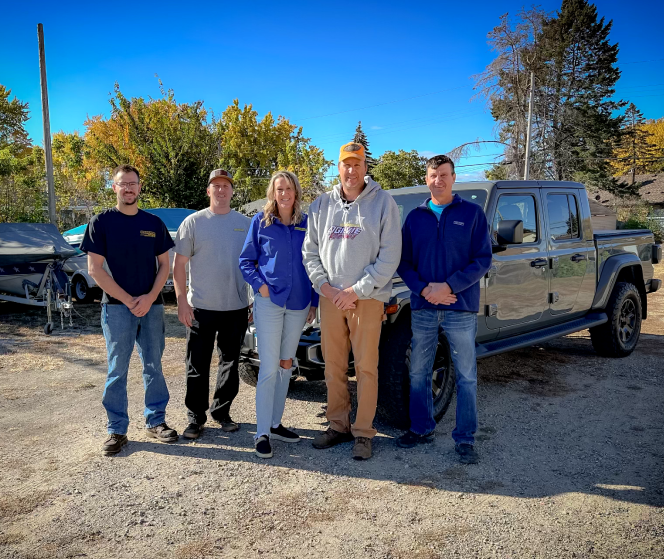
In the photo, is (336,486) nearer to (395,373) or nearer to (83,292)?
(395,373)

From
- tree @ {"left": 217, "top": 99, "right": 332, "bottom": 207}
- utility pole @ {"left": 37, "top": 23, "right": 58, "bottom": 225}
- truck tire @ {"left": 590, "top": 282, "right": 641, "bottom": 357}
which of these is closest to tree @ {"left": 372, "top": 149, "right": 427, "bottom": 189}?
tree @ {"left": 217, "top": 99, "right": 332, "bottom": 207}

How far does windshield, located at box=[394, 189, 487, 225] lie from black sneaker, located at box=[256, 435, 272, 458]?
2.30 metres

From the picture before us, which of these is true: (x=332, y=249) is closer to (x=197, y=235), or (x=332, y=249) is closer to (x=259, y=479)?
(x=197, y=235)

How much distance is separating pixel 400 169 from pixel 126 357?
4857 centimetres

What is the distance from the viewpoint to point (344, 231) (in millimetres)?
3824

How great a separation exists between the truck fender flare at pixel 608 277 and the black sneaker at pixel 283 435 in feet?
12.7

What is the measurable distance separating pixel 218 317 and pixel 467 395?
1907 mm

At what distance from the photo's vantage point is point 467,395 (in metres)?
3.97

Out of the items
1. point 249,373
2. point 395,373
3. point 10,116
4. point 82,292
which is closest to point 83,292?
point 82,292

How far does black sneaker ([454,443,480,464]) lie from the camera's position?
3.83 meters

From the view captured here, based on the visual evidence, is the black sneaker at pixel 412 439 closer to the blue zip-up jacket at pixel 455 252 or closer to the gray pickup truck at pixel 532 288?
the gray pickup truck at pixel 532 288

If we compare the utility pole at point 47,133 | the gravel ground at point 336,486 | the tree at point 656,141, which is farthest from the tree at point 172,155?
the tree at point 656,141

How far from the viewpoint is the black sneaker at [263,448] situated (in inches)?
153

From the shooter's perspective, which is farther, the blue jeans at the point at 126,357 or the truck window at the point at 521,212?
the truck window at the point at 521,212
